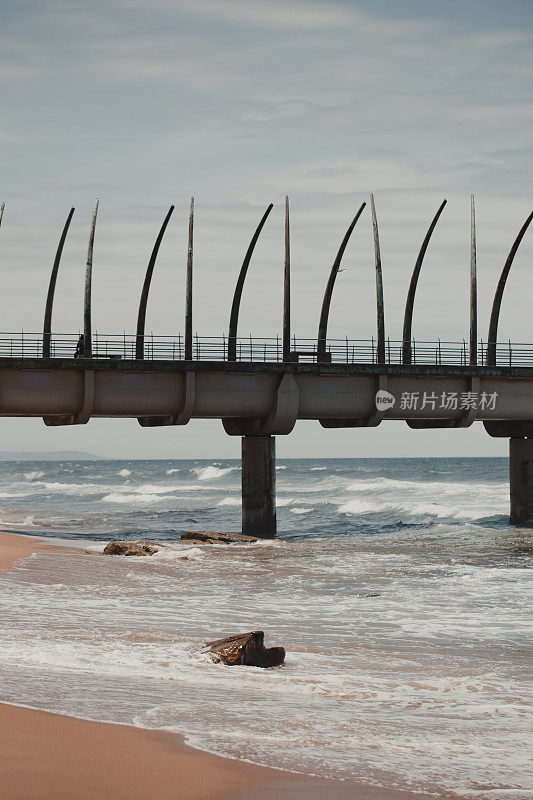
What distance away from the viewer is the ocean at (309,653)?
6793 mm

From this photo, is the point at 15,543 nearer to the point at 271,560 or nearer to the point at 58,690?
the point at 271,560

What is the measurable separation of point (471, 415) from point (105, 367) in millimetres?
14101

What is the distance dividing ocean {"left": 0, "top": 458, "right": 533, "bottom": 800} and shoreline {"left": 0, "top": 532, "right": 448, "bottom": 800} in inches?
10.6

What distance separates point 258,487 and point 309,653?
22.2 metres

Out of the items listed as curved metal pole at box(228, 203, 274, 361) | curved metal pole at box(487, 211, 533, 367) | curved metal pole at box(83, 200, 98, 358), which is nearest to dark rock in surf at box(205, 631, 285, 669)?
curved metal pole at box(83, 200, 98, 358)

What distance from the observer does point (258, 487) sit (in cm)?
3306

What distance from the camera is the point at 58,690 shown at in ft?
26.3

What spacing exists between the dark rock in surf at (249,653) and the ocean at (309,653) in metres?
0.19

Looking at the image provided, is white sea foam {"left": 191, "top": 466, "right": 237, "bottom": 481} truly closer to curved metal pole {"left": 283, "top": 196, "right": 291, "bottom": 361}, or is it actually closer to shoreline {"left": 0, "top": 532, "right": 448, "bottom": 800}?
curved metal pole {"left": 283, "top": 196, "right": 291, "bottom": 361}

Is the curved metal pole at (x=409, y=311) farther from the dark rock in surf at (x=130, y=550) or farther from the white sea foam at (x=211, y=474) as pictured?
the white sea foam at (x=211, y=474)

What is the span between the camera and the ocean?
22.3 feet

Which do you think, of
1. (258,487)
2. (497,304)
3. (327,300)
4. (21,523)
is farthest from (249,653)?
(21,523)

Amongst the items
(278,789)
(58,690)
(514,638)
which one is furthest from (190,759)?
(514,638)

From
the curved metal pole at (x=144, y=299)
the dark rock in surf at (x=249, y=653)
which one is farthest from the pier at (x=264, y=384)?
the dark rock in surf at (x=249, y=653)
